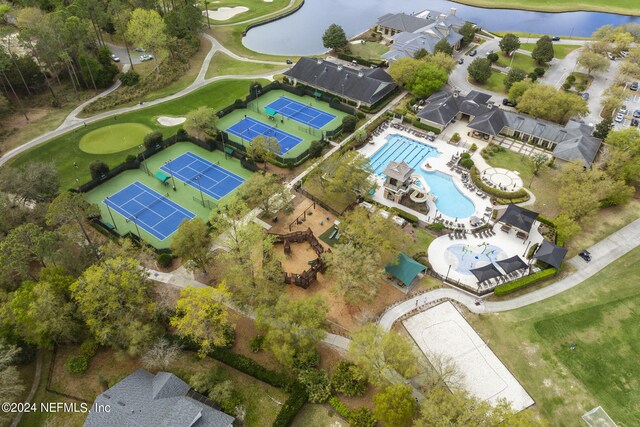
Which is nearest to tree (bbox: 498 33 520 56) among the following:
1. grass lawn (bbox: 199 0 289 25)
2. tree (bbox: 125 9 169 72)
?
grass lawn (bbox: 199 0 289 25)

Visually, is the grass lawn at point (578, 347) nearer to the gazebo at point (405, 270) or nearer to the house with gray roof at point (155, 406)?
the gazebo at point (405, 270)

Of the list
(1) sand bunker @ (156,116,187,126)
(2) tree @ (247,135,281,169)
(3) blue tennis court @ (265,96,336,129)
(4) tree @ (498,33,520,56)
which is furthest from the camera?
(4) tree @ (498,33,520,56)

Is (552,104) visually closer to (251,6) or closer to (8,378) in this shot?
(8,378)

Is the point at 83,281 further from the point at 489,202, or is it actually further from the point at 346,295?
the point at 489,202

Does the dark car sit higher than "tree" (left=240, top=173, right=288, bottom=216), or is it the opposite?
"tree" (left=240, top=173, right=288, bottom=216)

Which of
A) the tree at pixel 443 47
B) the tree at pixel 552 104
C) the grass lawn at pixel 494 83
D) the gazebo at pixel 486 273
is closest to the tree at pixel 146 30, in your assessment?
the tree at pixel 443 47

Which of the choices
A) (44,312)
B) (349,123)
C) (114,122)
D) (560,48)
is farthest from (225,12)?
(44,312)

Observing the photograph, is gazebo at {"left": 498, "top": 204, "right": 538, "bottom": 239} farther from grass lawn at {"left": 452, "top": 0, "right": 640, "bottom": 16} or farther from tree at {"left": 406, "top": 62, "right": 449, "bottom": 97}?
grass lawn at {"left": 452, "top": 0, "right": 640, "bottom": 16}
